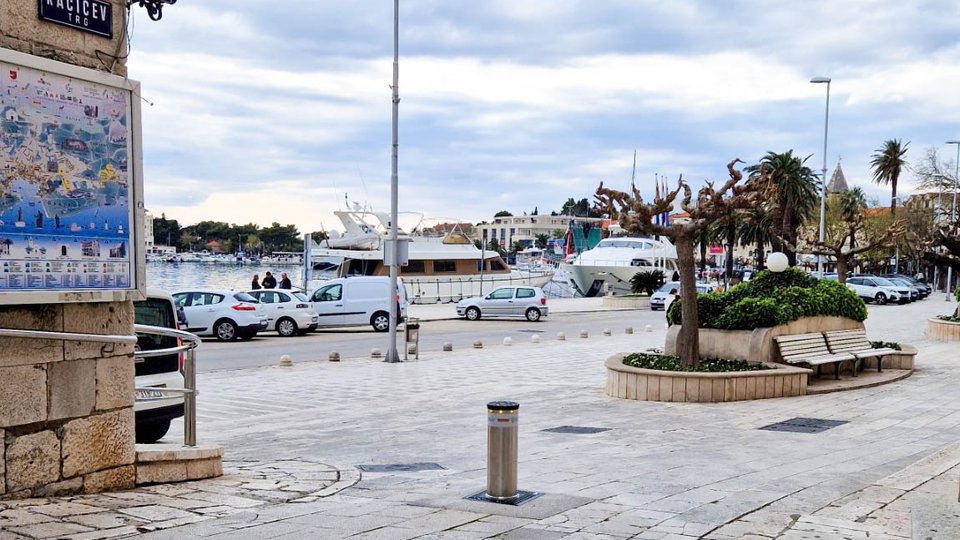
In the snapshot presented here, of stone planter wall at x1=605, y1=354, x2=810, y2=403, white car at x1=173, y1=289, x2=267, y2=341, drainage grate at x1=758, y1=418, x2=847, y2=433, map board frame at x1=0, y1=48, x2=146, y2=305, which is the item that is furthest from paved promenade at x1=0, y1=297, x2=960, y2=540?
white car at x1=173, y1=289, x2=267, y2=341

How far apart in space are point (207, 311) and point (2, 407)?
1990 cm

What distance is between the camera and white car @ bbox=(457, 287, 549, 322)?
3506 cm

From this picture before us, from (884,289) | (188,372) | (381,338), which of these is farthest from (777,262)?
Answer: (884,289)

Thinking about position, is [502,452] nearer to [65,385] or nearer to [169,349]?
[169,349]

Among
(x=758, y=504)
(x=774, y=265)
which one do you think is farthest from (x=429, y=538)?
(x=774, y=265)

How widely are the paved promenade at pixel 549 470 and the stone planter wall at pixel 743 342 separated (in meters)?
1.11

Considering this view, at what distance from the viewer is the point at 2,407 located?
18.7ft

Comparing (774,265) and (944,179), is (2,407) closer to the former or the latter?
(774,265)

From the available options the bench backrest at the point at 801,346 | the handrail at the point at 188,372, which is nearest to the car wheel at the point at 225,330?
the bench backrest at the point at 801,346

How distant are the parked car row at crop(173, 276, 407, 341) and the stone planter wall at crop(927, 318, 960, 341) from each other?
1400cm

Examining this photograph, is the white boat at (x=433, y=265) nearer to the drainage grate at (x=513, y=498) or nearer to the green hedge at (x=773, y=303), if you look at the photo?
the green hedge at (x=773, y=303)

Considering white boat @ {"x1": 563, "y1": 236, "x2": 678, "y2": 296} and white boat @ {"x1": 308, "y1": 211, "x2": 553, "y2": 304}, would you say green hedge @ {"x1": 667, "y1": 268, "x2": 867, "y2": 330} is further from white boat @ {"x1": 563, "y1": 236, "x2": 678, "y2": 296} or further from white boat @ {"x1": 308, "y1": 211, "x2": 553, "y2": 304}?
white boat @ {"x1": 563, "y1": 236, "x2": 678, "y2": 296}

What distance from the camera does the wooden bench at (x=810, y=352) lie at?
1384 cm

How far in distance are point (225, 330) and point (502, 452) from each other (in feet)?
65.6
